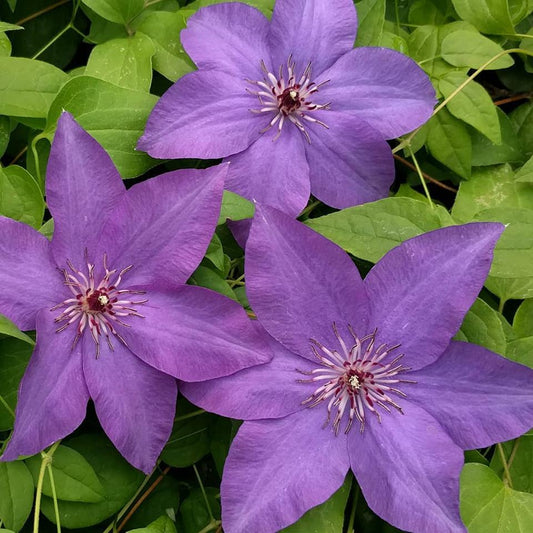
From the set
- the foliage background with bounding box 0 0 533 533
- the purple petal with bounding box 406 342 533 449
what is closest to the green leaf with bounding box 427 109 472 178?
the foliage background with bounding box 0 0 533 533

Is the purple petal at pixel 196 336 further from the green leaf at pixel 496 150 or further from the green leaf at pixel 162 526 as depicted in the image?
the green leaf at pixel 496 150

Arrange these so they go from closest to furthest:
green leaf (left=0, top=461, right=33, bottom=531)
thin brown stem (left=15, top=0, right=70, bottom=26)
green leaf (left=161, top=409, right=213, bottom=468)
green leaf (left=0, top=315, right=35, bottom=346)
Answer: green leaf (left=0, top=315, right=35, bottom=346) < green leaf (left=0, top=461, right=33, bottom=531) < green leaf (left=161, top=409, right=213, bottom=468) < thin brown stem (left=15, top=0, right=70, bottom=26)

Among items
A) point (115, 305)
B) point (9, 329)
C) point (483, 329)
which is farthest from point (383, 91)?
point (9, 329)

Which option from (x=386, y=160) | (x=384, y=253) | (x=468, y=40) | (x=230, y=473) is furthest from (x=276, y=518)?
(x=468, y=40)

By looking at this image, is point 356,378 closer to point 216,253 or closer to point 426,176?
point 216,253

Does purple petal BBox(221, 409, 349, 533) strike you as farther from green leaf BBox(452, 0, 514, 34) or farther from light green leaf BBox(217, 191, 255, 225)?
green leaf BBox(452, 0, 514, 34)

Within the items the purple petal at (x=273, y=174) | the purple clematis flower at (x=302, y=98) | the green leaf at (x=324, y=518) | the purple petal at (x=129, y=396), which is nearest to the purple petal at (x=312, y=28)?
the purple clematis flower at (x=302, y=98)
